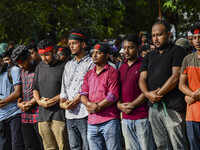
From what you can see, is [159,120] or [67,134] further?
[67,134]

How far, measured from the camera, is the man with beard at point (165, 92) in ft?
14.6

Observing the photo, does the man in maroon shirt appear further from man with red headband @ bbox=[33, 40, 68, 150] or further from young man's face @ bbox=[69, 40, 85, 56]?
man with red headband @ bbox=[33, 40, 68, 150]

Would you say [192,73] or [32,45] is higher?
[32,45]

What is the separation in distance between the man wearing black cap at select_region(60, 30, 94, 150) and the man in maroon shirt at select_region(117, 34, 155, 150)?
675 mm

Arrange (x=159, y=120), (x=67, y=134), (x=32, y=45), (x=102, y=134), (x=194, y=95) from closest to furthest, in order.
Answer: (x=194, y=95) → (x=159, y=120) → (x=102, y=134) → (x=67, y=134) → (x=32, y=45)

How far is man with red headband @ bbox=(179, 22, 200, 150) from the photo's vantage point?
4309 mm

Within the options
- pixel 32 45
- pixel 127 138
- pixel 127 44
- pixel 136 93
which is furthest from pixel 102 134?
pixel 32 45

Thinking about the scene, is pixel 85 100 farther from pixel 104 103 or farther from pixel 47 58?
pixel 47 58

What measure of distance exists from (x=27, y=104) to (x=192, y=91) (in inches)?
117

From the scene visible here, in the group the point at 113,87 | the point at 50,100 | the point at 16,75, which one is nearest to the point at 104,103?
the point at 113,87

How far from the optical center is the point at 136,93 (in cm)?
486

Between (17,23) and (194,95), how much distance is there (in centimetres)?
748

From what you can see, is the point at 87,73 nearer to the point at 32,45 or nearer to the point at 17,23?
the point at 32,45

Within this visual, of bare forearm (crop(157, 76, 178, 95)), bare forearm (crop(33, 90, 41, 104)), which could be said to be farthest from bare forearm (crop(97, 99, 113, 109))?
bare forearm (crop(33, 90, 41, 104))
